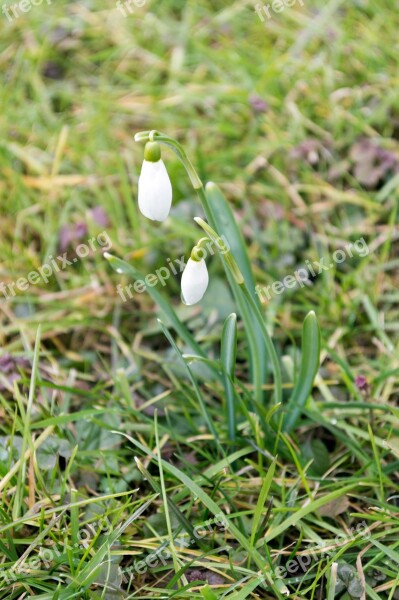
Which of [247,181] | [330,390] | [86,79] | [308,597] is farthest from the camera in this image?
[86,79]

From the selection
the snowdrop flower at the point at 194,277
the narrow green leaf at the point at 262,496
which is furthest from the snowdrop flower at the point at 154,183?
the narrow green leaf at the point at 262,496

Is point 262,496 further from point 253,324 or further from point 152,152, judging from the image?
point 152,152

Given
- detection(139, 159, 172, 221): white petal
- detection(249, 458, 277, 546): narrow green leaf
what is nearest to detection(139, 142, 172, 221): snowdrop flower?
detection(139, 159, 172, 221): white petal

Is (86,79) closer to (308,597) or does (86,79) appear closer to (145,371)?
(145,371)

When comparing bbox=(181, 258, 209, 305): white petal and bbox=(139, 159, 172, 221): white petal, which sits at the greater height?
bbox=(139, 159, 172, 221): white petal

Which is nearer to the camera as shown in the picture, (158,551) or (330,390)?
(158,551)

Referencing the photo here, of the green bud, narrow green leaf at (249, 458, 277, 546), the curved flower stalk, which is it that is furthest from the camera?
the curved flower stalk

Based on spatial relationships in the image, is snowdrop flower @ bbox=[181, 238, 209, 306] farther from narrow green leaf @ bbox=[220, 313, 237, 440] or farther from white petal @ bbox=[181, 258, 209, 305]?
narrow green leaf @ bbox=[220, 313, 237, 440]

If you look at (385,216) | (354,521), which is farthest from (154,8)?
(354,521)
